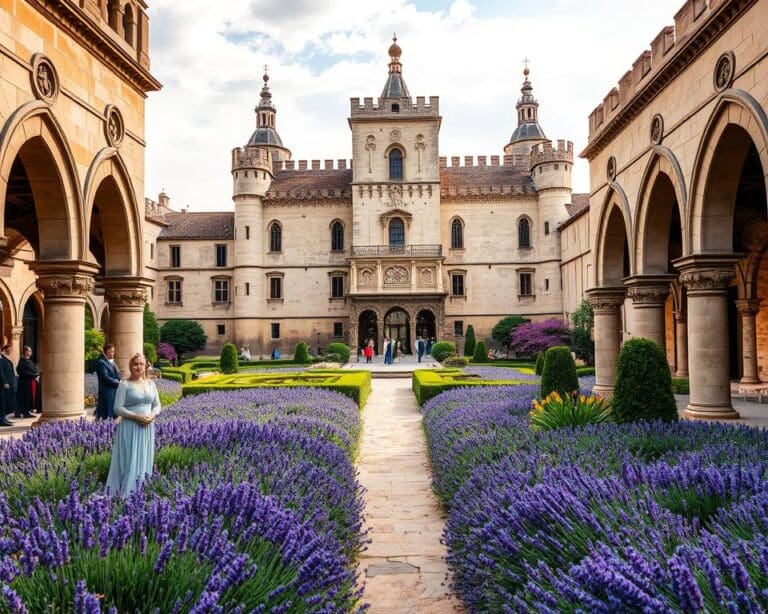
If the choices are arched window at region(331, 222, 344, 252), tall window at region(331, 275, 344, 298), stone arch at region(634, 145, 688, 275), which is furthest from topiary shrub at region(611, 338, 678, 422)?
arched window at region(331, 222, 344, 252)

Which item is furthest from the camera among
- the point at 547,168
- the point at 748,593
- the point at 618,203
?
the point at 547,168

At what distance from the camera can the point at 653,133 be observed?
13.1m

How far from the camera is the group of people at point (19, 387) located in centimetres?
1348

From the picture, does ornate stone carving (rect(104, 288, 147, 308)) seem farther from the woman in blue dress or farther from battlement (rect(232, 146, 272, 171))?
battlement (rect(232, 146, 272, 171))

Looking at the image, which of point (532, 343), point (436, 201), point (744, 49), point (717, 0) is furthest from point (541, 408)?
point (436, 201)

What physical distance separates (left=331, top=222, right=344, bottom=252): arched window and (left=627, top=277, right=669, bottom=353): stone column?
33.0 m

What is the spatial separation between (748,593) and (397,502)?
227 inches

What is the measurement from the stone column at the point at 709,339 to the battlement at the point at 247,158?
37.2 meters

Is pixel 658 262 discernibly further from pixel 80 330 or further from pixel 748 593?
pixel 748 593

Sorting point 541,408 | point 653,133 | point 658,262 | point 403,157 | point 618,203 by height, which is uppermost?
point 403,157

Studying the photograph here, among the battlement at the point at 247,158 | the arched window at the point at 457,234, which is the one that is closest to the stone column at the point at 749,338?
the arched window at the point at 457,234

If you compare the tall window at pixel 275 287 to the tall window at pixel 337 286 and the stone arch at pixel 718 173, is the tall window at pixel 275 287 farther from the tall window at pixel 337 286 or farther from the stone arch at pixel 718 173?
the stone arch at pixel 718 173

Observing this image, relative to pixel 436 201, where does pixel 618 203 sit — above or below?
below

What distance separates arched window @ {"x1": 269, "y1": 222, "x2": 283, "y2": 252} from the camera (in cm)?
4562
